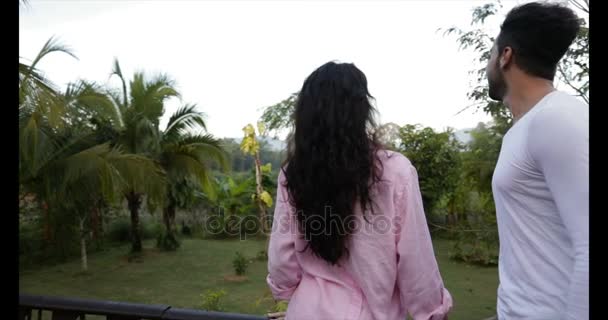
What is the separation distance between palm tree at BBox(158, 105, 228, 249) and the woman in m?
8.60

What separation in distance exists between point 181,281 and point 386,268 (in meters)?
7.56

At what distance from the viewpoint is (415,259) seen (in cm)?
113

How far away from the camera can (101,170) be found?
5980 millimetres

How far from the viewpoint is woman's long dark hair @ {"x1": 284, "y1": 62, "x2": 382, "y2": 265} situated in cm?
114

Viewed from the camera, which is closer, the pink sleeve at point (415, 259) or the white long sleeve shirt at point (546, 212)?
the white long sleeve shirt at point (546, 212)

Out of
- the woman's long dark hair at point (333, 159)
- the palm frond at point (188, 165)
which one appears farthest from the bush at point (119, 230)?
the woman's long dark hair at point (333, 159)

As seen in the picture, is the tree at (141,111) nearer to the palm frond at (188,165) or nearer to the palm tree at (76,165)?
the palm frond at (188,165)

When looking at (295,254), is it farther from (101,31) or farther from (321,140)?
(101,31)

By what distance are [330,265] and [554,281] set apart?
541 mm

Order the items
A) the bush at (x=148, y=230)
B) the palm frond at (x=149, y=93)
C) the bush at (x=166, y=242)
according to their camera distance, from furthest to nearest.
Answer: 1. the bush at (x=148, y=230)
2. the bush at (x=166, y=242)
3. the palm frond at (x=149, y=93)

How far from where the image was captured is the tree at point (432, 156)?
31.7 feet

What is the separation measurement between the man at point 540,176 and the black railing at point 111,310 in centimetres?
87

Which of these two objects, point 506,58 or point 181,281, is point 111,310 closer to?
point 506,58
